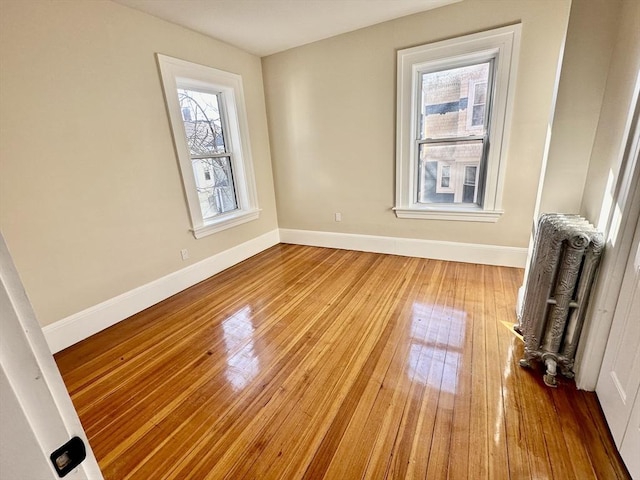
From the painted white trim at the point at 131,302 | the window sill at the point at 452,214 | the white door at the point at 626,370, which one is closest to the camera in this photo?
the white door at the point at 626,370

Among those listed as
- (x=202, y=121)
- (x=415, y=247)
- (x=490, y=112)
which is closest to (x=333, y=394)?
(x=415, y=247)

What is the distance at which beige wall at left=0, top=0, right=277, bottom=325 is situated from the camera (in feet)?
6.09

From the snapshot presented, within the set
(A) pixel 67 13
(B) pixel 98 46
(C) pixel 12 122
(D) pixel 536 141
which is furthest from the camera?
(D) pixel 536 141

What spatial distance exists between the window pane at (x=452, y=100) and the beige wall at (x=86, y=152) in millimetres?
2343

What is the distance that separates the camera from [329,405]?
1.54 m

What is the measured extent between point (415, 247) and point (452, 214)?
22.3 inches

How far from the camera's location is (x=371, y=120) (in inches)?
129

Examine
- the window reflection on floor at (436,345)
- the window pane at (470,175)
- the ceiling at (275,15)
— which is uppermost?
the ceiling at (275,15)

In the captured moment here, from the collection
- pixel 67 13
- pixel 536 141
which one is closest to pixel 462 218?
pixel 536 141

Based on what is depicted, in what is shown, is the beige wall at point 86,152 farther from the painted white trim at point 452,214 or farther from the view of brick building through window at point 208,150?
the painted white trim at point 452,214

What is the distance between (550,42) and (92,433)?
4147 mm

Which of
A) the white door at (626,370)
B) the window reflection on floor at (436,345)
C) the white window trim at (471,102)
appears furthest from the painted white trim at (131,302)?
the white door at (626,370)

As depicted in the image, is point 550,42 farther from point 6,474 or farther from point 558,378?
point 6,474

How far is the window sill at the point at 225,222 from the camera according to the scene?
311cm
